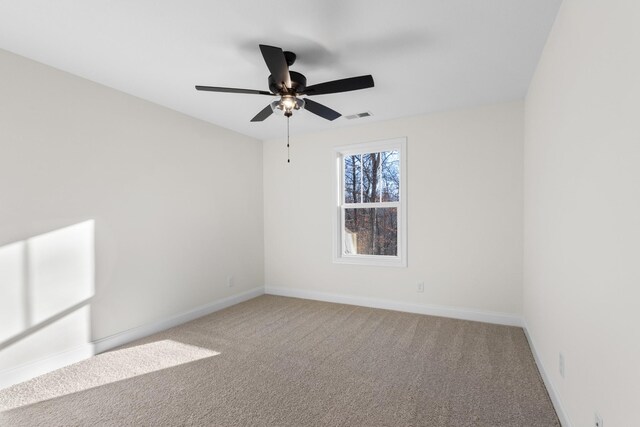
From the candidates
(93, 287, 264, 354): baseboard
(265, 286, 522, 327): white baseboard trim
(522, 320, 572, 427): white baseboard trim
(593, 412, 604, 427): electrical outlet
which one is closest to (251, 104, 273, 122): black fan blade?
(93, 287, 264, 354): baseboard

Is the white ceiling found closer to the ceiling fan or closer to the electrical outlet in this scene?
the ceiling fan

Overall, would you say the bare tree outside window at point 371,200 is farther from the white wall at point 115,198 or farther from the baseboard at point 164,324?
the baseboard at point 164,324

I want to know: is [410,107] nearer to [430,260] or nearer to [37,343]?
[430,260]

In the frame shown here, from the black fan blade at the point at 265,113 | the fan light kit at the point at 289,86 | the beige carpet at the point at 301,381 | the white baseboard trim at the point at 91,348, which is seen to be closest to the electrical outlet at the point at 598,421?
the beige carpet at the point at 301,381

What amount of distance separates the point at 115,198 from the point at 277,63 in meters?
2.16

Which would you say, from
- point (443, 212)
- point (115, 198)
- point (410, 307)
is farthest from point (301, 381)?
point (443, 212)

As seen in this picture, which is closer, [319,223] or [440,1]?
[440,1]

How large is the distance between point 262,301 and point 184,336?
144 cm

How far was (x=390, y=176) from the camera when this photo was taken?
169 inches

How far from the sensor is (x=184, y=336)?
10.8 ft

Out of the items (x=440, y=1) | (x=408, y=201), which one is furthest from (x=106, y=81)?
(x=408, y=201)

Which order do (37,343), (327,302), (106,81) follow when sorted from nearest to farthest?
1. (37,343)
2. (106,81)
3. (327,302)

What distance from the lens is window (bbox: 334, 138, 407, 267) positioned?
13.6 ft

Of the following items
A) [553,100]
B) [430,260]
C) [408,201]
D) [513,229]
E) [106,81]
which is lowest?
[430,260]
